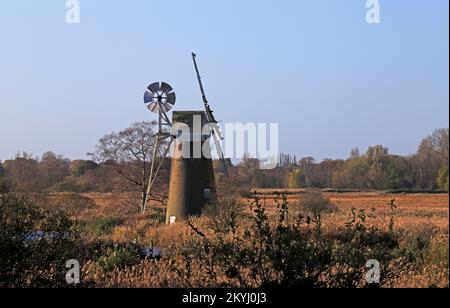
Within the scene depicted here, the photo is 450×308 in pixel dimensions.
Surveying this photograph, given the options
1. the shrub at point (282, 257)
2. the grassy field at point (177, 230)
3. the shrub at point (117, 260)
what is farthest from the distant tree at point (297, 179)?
the shrub at point (282, 257)

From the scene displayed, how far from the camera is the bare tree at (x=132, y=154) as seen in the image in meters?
33.5

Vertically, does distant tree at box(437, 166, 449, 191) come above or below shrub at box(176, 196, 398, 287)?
above

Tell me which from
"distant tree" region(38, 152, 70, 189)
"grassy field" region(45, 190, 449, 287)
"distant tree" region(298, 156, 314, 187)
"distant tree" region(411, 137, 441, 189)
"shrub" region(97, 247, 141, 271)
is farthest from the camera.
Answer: "distant tree" region(298, 156, 314, 187)

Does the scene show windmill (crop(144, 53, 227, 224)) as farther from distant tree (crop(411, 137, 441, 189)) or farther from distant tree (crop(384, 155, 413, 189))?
distant tree (crop(384, 155, 413, 189))

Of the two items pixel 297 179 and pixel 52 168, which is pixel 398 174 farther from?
pixel 52 168

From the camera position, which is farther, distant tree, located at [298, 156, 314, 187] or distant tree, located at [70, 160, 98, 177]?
distant tree, located at [298, 156, 314, 187]

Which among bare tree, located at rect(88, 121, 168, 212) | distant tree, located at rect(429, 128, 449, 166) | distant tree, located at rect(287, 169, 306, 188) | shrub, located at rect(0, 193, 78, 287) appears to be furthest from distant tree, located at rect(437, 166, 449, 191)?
shrub, located at rect(0, 193, 78, 287)

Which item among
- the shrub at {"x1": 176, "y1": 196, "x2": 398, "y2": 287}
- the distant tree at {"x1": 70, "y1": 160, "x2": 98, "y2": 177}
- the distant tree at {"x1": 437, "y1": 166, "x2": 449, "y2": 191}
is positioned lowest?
the shrub at {"x1": 176, "y1": 196, "x2": 398, "y2": 287}

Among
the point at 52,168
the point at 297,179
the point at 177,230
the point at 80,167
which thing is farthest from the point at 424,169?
the point at 177,230

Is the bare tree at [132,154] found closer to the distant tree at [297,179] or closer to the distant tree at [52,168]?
the distant tree at [52,168]

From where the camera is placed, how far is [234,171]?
32.5 meters

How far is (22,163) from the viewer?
4591cm

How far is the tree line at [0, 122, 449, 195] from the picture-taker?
32.8 meters
